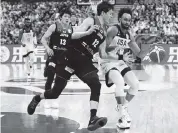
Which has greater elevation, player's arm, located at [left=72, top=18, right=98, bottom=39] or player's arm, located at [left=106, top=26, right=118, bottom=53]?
player's arm, located at [left=72, top=18, right=98, bottom=39]

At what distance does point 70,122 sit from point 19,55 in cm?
1587

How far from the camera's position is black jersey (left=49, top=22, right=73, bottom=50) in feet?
25.8

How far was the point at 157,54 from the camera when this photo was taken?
20922 mm

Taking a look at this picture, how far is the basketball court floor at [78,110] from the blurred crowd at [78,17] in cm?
1047

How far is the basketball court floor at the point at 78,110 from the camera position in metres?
6.16

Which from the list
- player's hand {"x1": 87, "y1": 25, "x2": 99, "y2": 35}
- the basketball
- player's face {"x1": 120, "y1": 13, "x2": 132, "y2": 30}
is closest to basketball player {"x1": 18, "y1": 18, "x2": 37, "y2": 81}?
player's face {"x1": 120, "y1": 13, "x2": 132, "y2": 30}

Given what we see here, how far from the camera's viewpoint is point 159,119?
22.4 ft

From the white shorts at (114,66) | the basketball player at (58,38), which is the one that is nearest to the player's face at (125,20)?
the white shorts at (114,66)

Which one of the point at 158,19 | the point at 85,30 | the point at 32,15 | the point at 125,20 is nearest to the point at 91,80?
the point at 85,30

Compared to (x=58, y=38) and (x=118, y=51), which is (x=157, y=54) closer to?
(x=58, y=38)

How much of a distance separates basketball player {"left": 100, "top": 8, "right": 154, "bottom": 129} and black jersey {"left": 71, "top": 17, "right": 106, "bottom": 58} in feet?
0.92

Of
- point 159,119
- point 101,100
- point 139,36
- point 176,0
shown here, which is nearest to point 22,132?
point 159,119

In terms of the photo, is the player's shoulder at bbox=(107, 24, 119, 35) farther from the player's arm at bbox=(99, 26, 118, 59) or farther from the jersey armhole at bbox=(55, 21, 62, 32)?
the jersey armhole at bbox=(55, 21, 62, 32)

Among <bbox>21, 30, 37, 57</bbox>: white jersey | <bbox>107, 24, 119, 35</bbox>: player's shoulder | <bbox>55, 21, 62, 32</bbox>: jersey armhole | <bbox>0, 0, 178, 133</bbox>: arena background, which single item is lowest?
<bbox>0, 0, 178, 133</bbox>: arena background
